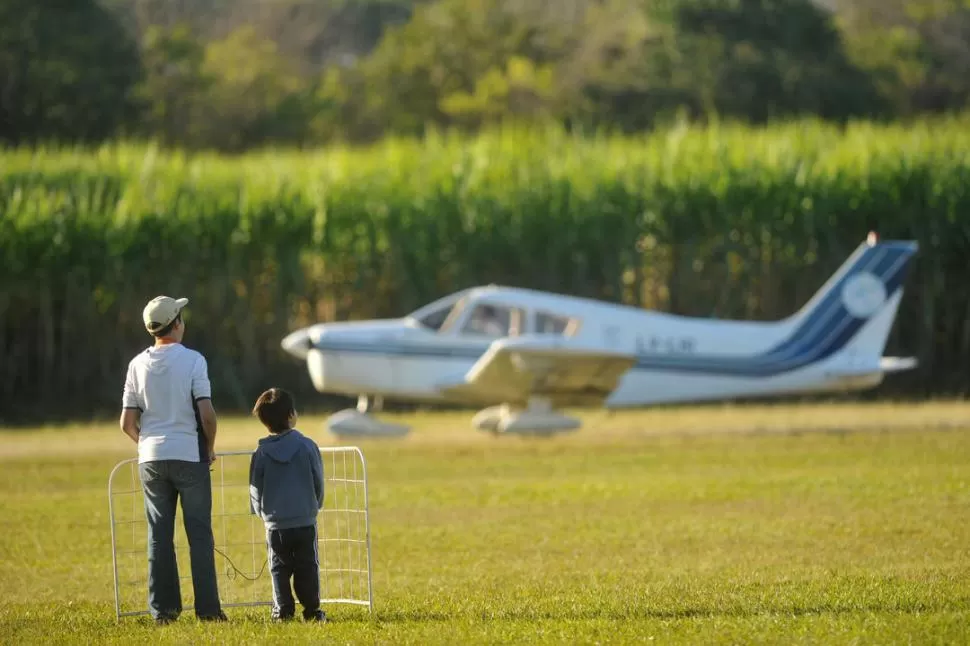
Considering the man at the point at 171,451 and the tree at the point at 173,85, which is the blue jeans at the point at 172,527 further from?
the tree at the point at 173,85

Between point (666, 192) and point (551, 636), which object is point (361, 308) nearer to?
point (666, 192)

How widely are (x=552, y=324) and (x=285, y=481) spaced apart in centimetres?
1080

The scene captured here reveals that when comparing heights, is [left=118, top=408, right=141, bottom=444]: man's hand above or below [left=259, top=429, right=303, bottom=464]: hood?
above

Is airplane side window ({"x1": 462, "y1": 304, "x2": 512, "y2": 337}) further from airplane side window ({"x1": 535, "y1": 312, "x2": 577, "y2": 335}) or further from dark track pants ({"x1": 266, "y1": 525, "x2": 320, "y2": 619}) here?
dark track pants ({"x1": 266, "y1": 525, "x2": 320, "y2": 619})

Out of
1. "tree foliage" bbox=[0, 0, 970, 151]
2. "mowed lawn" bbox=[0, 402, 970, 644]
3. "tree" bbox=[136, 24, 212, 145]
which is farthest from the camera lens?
"tree" bbox=[136, 24, 212, 145]

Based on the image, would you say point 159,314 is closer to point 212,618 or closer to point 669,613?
point 212,618

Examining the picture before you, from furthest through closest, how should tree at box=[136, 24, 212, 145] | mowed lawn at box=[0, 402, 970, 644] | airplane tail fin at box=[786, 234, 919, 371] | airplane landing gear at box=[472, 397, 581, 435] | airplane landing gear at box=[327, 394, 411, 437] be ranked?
tree at box=[136, 24, 212, 145], airplane tail fin at box=[786, 234, 919, 371], airplane landing gear at box=[472, 397, 581, 435], airplane landing gear at box=[327, 394, 411, 437], mowed lawn at box=[0, 402, 970, 644]

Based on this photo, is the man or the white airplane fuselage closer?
the man

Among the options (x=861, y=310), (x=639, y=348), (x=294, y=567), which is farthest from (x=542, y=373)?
(x=294, y=567)

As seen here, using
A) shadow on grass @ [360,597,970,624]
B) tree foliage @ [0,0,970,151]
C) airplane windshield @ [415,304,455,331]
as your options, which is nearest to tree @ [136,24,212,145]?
tree foliage @ [0,0,970,151]

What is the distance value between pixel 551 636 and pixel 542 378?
426 inches

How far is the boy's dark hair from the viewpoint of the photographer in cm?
706

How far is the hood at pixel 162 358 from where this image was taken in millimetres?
7117

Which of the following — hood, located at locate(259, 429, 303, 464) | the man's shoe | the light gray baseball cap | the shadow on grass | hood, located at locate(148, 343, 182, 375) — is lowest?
the shadow on grass
